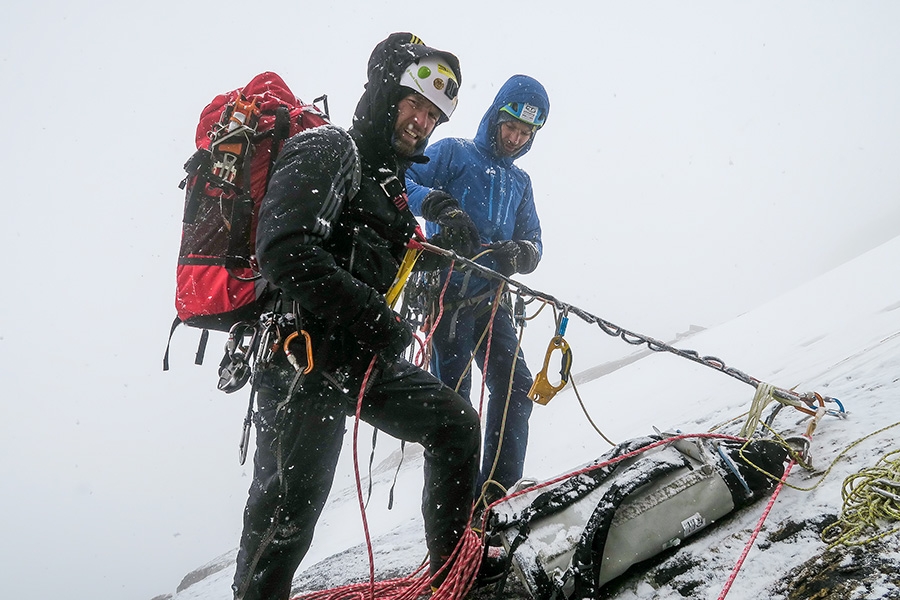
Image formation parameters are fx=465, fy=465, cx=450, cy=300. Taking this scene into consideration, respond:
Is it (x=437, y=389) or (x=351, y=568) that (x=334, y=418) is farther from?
(x=351, y=568)

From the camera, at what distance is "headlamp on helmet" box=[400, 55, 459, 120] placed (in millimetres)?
1889

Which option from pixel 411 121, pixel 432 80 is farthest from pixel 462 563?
pixel 432 80

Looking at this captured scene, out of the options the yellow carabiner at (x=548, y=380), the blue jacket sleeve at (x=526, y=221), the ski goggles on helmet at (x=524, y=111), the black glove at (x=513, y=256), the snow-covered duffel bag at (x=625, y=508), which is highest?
the ski goggles on helmet at (x=524, y=111)

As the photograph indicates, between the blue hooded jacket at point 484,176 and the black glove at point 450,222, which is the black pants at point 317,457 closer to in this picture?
the black glove at point 450,222

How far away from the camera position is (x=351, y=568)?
119 inches

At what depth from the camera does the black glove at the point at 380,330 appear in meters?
1.64

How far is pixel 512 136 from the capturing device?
9.78 ft

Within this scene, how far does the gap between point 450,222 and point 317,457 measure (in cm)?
129

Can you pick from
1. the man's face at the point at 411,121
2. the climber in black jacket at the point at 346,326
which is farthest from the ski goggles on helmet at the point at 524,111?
the man's face at the point at 411,121

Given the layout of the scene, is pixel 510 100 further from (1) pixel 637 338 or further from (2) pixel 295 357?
(2) pixel 295 357

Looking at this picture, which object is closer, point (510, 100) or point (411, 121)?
point (411, 121)

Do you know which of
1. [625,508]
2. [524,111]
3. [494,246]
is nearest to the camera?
[625,508]

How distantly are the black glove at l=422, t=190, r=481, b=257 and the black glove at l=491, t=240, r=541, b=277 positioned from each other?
0.30 m

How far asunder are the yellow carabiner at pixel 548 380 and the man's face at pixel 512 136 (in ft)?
4.38
